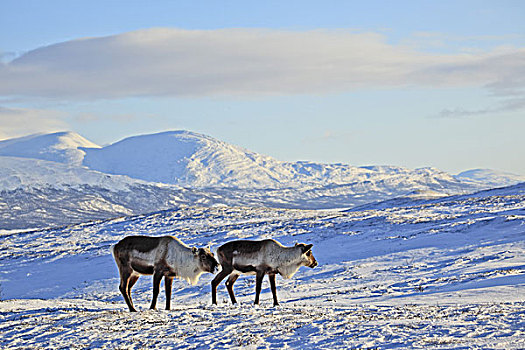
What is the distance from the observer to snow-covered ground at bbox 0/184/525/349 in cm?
1314

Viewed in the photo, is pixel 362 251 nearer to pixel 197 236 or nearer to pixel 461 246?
pixel 461 246

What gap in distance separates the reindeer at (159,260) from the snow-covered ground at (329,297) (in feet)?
3.58

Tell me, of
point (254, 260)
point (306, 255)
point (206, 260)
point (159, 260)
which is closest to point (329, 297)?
point (306, 255)

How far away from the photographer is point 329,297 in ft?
76.7

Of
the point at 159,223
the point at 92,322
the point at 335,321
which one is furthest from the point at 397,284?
the point at 159,223

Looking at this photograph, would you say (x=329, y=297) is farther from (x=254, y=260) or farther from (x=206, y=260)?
(x=206, y=260)

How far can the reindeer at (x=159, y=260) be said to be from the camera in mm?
17922

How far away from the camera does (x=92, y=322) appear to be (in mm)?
15320

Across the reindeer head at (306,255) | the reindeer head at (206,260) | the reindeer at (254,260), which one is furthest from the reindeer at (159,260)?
the reindeer head at (306,255)

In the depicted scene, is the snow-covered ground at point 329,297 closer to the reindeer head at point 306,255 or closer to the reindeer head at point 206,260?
the reindeer head at point 206,260

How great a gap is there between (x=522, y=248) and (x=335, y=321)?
2041cm

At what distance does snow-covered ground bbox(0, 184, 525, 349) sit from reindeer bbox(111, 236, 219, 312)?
3.58ft

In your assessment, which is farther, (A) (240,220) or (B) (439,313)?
(A) (240,220)

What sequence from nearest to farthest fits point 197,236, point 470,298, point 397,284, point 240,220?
point 470,298
point 397,284
point 197,236
point 240,220
